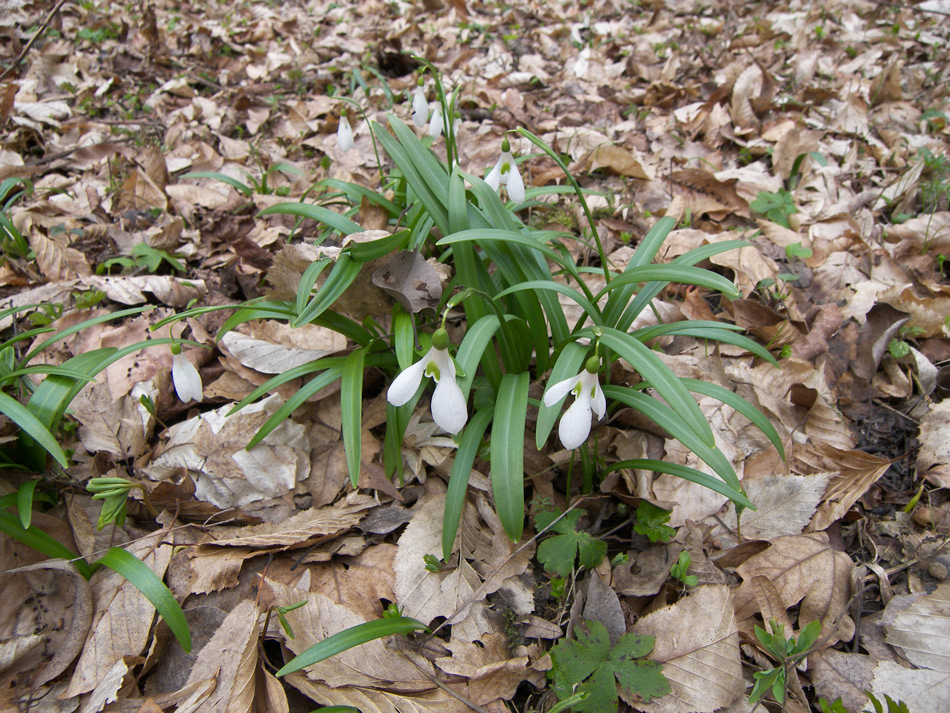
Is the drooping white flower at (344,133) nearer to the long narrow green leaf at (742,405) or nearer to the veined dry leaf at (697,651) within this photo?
the long narrow green leaf at (742,405)

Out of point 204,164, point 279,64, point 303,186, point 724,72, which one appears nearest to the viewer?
point 303,186

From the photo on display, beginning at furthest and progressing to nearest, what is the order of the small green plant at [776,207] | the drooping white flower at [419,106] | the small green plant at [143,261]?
the small green plant at [776,207] < the small green plant at [143,261] < the drooping white flower at [419,106]

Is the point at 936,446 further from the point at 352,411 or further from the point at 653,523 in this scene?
the point at 352,411

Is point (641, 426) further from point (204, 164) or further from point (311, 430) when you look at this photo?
point (204, 164)

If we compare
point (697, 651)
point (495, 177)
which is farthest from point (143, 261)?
point (697, 651)

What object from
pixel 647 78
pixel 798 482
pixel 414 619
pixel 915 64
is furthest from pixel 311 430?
pixel 915 64

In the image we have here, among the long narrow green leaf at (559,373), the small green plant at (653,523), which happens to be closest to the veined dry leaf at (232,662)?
the long narrow green leaf at (559,373)
